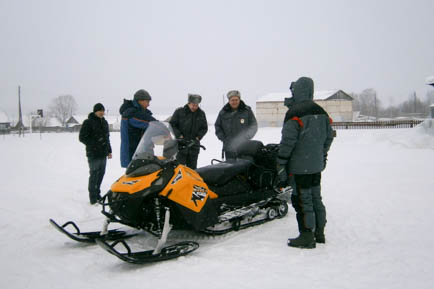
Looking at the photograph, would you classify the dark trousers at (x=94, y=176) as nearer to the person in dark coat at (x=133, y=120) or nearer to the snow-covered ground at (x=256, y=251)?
the snow-covered ground at (x=256, y=251)

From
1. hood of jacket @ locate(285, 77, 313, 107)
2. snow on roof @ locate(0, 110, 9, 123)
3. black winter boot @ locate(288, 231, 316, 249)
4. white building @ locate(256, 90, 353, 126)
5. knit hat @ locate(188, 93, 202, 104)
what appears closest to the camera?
black winter boot @ locate(288, 231, 316, 249)

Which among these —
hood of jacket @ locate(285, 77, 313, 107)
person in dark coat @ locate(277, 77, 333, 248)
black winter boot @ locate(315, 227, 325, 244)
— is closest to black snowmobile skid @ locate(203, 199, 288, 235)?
person in dark coat @ locate(277, 77, 333, 248)

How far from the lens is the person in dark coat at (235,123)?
5652mm

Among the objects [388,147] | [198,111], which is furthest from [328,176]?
[388,147]

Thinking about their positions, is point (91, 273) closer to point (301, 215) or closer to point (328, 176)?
point (301, 215)

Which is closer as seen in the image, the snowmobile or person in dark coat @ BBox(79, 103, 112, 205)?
the snowmobile

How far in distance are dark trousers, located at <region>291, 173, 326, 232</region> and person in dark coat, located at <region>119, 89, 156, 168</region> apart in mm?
2382

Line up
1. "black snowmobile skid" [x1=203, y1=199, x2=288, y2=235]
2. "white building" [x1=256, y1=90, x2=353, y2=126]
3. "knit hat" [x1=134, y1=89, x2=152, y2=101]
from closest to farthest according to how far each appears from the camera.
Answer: "black snowmobile skid" [x1=203, y1=199, x2=288, y2=235] → "knit hat" [x1=134, y1=89, x2=152, y2=101] → "white building" [x1=256, y1=90, x2=353, y2=126]

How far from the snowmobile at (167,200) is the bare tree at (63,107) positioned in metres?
89.7

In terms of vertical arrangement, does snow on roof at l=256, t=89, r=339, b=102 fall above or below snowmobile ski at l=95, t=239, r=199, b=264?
above

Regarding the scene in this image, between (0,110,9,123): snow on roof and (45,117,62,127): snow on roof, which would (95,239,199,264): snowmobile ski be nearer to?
(0,110,9,123): snow on roof

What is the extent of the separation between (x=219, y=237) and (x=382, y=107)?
355 feet

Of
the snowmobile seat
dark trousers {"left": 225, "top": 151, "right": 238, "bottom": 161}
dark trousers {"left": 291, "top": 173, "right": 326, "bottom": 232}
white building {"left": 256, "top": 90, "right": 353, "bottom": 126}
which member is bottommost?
dark trousers {"left": 291, "top": 173, "right": 326, "bottom": 232}

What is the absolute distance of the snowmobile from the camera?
11.2 ft
